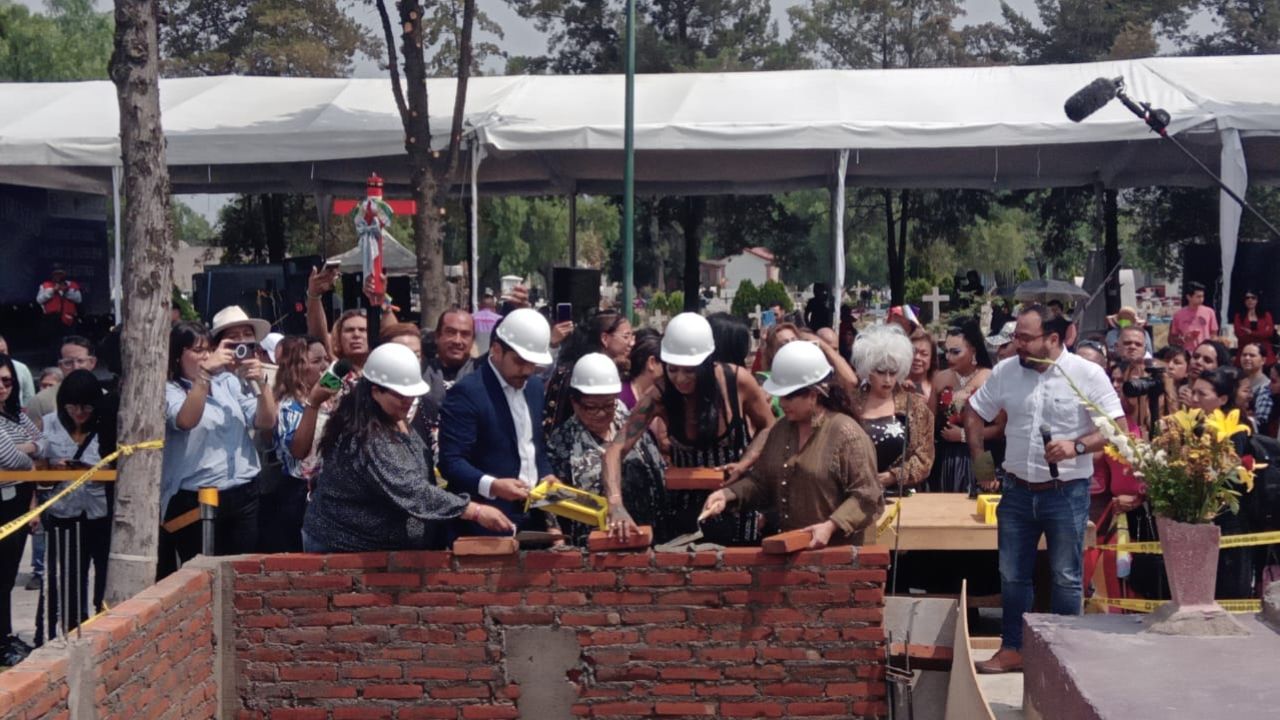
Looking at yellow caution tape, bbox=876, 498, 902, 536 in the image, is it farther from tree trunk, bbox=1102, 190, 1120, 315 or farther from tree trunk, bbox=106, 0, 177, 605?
tree trunk, bbox=1102, 190, 1120, 315

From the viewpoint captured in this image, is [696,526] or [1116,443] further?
[696,526]

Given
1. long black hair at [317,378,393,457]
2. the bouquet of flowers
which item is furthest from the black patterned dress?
the bouquet of flowers

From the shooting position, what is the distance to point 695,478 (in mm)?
6395

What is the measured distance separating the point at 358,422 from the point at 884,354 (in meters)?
2.98

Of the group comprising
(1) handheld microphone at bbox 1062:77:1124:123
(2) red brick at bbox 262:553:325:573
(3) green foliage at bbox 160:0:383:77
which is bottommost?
(2) red brick at bbox 262:553:325:573

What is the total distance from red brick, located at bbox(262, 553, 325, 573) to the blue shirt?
84cm

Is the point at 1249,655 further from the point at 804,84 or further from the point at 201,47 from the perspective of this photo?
the point at 201,47

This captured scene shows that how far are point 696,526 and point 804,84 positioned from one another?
1159 cm

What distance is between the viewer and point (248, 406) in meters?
6.97

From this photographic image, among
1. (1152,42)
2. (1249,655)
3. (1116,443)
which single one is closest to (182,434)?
(1116,443)

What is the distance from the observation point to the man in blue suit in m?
6.00

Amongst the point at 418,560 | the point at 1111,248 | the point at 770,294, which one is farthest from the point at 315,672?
the point at 770,294

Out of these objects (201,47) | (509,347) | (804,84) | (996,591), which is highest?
(201,47)

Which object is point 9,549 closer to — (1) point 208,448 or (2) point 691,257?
(1) point 208,448
